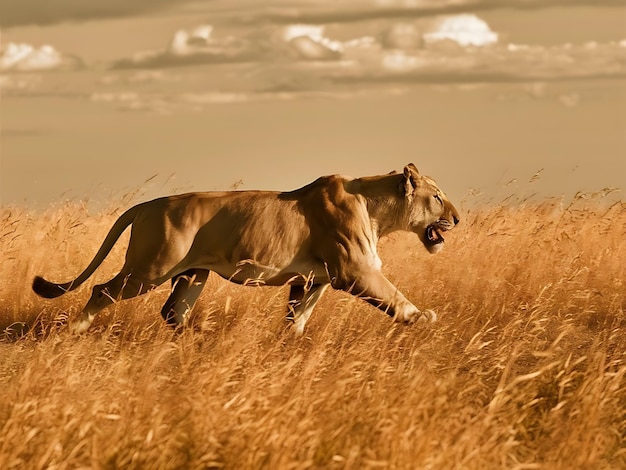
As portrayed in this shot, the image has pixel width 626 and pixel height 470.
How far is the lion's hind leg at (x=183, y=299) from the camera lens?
364 inches

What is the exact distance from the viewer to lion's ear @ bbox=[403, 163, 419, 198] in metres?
9.05

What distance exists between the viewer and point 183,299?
9.25 metres

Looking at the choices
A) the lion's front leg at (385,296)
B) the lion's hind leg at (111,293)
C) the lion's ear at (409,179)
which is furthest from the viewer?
the lion's ear at (409,179)

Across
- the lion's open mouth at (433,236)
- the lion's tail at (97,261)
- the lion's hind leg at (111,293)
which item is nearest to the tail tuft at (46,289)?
the lion's tail at (97,261)

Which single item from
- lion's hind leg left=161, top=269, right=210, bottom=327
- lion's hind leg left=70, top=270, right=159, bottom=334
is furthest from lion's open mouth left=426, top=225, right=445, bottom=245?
lion's hind leg left=70, top=270, right=159, bottom=334

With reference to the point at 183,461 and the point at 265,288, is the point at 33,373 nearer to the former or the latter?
the point at 183,461

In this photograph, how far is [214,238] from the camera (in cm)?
876

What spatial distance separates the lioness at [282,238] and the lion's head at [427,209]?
0.04ft

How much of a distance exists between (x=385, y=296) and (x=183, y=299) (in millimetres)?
1621

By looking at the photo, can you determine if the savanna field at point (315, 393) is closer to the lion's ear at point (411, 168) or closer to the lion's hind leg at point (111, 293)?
the lion's hind leg at point (111, 293)

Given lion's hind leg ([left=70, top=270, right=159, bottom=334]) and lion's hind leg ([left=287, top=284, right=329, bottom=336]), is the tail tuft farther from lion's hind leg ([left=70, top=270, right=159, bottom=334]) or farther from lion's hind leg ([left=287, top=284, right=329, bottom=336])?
lion's hind leg ([left=287, top=284, right=329, bottom=336])

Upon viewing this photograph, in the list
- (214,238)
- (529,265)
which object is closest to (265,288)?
(214,238)

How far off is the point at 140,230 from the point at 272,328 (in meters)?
1.32

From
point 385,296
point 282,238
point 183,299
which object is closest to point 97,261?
point 183,299
